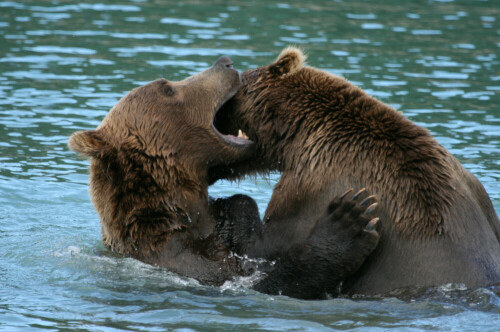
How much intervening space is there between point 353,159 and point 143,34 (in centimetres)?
1101

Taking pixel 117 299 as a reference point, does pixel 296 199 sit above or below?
above

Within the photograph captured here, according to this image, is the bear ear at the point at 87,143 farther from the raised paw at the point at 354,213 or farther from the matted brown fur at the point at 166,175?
the raised paw at the point at 354,213

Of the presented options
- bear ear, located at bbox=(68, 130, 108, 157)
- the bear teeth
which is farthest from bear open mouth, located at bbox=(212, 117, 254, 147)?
bear ear, located at bbox=(68, 130, 108, 157)

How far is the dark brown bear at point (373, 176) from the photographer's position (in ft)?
17.5

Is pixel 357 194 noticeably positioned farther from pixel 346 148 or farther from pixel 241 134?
pixel 241 134

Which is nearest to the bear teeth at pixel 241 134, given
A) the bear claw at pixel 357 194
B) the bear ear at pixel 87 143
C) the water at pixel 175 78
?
the water at pixel 175 78

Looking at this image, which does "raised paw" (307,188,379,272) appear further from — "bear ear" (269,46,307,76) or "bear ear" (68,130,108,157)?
"bear ear" (68,130,108,157)

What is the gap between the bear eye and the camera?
6426mm

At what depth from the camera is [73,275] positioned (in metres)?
6.51

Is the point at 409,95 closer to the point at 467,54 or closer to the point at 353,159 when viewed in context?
the point at 467,54

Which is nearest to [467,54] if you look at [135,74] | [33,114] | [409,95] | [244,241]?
[409,95]

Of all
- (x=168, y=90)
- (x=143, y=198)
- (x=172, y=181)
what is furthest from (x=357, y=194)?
(x=168, y=90)

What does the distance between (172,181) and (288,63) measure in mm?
1236

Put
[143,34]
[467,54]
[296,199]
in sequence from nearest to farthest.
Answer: [296,199] → [467,54] → [143,34]
